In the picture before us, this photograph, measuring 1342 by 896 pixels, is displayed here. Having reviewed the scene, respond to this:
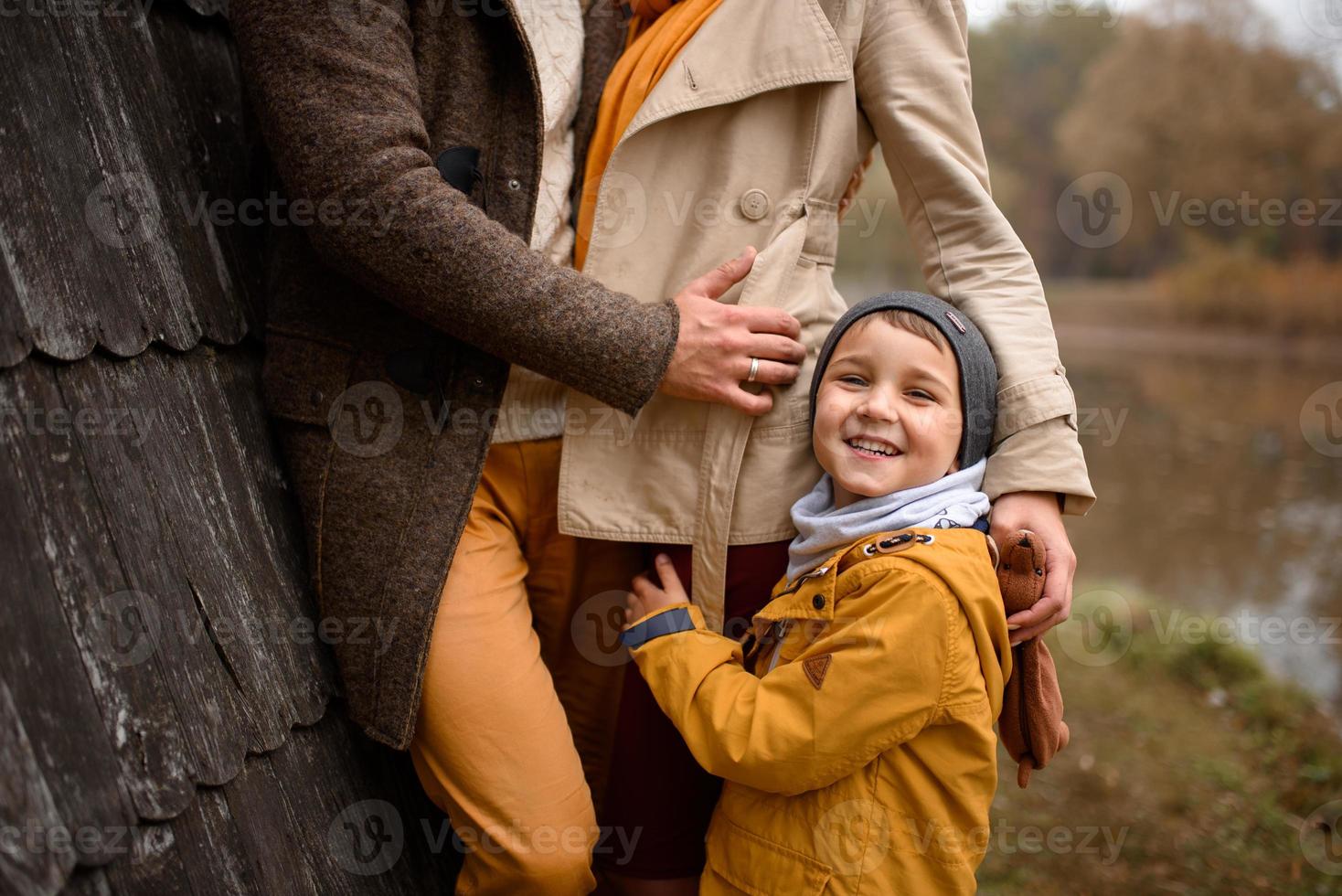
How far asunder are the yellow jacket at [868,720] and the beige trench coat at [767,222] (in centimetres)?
22

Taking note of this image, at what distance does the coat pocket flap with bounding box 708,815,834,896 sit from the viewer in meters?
1.53

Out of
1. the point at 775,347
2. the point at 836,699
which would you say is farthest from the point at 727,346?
the point at 836,699

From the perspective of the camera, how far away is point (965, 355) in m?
1.66

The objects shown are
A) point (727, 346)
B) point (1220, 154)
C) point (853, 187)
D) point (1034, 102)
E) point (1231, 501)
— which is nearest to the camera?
point (727, 346)

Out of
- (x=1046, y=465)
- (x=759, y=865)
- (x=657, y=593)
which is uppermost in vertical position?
(x=1046, y=465)

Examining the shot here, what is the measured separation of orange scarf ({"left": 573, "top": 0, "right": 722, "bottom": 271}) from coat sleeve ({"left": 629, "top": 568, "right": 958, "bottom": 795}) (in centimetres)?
83

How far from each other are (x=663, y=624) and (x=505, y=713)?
0.31 metres

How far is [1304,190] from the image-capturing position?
17625 mm

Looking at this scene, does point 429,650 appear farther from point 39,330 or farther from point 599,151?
point 599,151

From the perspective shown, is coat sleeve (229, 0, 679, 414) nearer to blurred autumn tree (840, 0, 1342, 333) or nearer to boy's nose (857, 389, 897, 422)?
boy's nose (857, 389, 897, 422)

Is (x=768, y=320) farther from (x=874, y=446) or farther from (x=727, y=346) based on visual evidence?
(x=874, y=446)

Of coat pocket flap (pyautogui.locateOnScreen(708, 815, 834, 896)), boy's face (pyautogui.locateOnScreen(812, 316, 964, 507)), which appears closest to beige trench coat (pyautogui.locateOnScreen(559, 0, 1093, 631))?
boy's face (pyautogui.locateOnScreen(812, 316, 964, 507))

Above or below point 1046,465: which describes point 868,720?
below

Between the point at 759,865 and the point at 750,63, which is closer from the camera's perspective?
the point at 759,865
